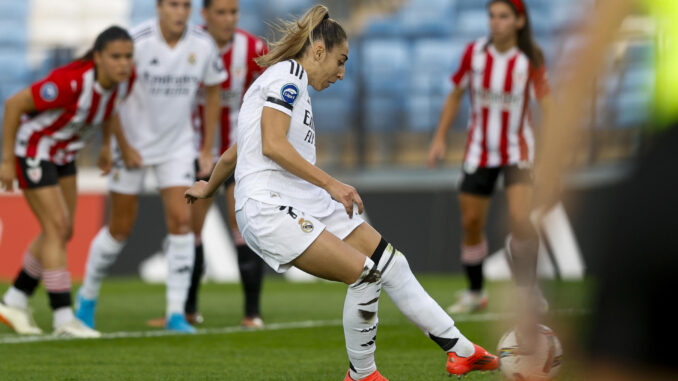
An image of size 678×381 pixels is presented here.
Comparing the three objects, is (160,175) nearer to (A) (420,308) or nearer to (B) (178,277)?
(B) (178,277)

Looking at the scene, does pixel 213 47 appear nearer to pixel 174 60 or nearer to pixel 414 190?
pixel 174 60

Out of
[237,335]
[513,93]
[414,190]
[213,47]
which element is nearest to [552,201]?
[237,335]

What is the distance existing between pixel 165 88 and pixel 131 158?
496 millimetres

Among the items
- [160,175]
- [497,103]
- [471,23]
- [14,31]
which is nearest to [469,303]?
[497,103]

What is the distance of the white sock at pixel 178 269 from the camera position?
662 centimetres

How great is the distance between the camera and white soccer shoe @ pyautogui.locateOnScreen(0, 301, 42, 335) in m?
6.61

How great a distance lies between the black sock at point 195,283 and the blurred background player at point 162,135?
0.73m

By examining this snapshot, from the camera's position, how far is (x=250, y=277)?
23.4 ft

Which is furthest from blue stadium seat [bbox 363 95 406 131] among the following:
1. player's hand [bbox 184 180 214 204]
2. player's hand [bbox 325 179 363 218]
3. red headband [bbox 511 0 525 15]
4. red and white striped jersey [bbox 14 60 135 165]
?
player's hand [bbox 325 179 363 218]

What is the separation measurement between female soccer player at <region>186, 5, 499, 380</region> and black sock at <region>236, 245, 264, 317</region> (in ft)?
8.55

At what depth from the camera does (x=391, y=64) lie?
1244cm

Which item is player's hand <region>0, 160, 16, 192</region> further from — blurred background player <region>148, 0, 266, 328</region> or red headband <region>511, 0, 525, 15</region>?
red headband <region>511, 0, 525, 15</region>

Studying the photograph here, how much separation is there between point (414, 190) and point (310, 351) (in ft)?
17.4

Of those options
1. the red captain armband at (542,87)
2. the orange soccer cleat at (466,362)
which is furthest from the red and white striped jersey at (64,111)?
the red captain armband at (542,87)
